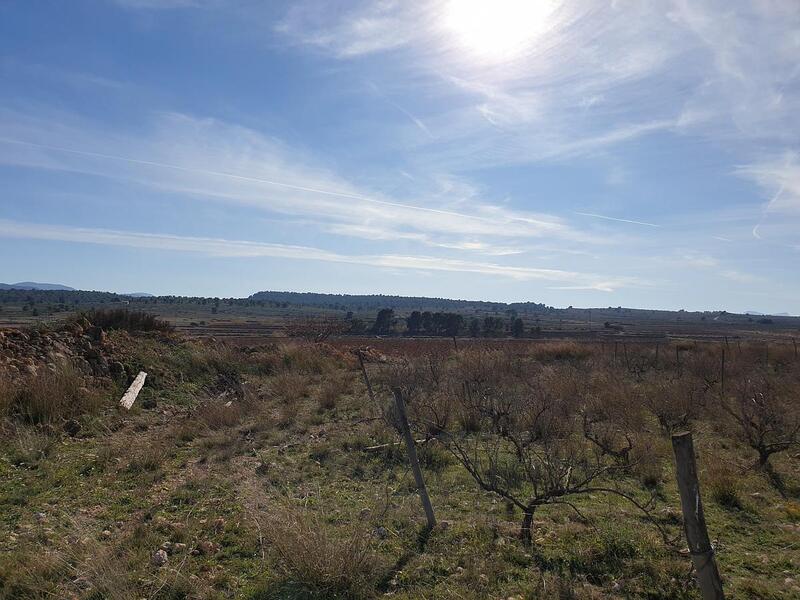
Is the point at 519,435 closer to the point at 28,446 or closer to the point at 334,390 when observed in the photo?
the point at 28,446

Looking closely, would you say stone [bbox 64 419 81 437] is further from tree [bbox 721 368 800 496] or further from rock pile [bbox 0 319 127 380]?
tree [bbox 721 368 800 496]

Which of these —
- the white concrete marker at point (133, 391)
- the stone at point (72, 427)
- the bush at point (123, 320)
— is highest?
the bush at point (123, 320)

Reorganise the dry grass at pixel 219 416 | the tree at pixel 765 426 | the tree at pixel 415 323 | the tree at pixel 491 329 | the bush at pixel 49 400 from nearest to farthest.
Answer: the tree at pixel 765 426, the bush at pixel 49 400, the dry grass at pixel 219 416, the tree at pixel 491 329, the tree at pixel 415 323

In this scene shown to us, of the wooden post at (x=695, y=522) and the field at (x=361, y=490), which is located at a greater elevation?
the wooden post at (x=695, y=522)

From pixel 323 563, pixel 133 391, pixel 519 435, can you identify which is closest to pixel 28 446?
pixel 133 391

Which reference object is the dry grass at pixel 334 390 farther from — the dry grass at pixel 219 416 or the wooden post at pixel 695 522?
the wooden post at pixel 695 522

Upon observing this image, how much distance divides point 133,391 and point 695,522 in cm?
1219

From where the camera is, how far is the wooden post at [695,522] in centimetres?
333

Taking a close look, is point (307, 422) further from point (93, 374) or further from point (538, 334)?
point (538, 334)

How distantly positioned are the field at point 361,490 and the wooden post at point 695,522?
1031 millimetres

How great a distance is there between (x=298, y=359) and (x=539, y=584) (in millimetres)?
16749

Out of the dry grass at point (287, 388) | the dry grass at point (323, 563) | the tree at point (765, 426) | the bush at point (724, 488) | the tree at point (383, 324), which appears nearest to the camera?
the dry grass at point (323, 563)

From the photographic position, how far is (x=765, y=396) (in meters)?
8.91

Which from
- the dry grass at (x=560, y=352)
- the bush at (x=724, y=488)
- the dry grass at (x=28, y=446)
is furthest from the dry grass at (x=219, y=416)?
the dry grass at (x=560, y=352)
